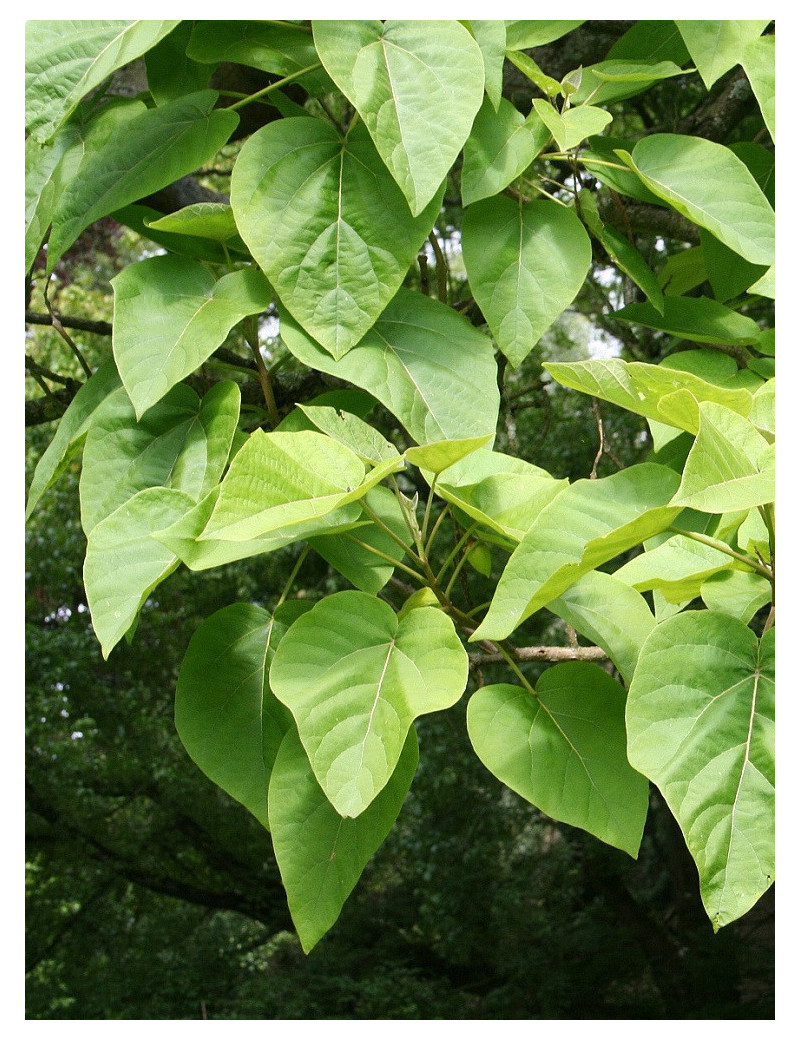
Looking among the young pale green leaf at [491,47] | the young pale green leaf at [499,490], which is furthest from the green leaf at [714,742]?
the young pale green leaf at [491,47]

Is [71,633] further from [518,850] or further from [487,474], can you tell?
[487,474]

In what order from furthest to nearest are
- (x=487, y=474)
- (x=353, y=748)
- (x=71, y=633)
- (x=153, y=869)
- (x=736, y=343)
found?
1. (x=153, y=869)
2. (x=71, y=633)
3. (x=736, y=343)
4. (x=487, y=474)
5. (x=353, y=748)

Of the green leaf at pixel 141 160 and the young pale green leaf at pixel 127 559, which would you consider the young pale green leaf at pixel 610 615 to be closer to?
the young pale green leaf at pixel 127 559

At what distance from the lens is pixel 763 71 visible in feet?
1.95

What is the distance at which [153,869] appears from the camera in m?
3.56

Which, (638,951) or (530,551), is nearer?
(530,551)

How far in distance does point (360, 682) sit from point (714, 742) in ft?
0.57

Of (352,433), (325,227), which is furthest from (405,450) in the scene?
(325,227)

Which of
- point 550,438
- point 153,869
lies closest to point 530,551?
point 550,438

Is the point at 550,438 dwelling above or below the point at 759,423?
below

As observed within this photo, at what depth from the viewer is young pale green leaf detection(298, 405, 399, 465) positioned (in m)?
0.51

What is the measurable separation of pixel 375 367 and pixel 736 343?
0.29 metres

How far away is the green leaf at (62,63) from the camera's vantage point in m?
0.52

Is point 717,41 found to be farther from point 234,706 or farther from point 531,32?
point 234,706
